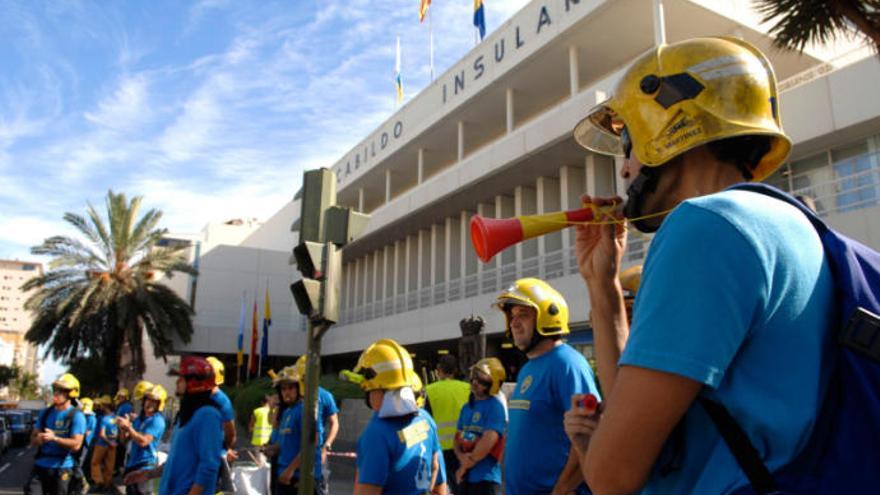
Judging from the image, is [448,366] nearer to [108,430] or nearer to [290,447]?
[290,447]

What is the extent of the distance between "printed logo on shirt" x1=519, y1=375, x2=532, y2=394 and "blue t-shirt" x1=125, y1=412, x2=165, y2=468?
17.3 ft

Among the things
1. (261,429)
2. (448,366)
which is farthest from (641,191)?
(261,429)

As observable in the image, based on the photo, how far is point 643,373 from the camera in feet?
3.39

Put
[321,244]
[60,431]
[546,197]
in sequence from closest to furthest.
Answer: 1. [321,244]
2. [60,431]
3. [546,197]

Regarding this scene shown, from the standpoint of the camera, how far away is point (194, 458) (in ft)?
14.8

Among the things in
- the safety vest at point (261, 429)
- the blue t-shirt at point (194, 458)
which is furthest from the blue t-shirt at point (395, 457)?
the safety vest at point (261, 429)

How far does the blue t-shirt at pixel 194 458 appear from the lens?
14.6 ft

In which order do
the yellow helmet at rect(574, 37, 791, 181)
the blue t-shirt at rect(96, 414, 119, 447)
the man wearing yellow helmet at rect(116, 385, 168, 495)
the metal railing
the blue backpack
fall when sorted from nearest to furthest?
the blue backpack
the yellow helmet at rect(574, 37, 791, 181)
the man wearing yellow helmet at rect(116, 385, 168, 495)
the blue t-shirt at rect(96, 414, 119, 447)
the metal railing

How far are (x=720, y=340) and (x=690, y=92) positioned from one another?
0.64m

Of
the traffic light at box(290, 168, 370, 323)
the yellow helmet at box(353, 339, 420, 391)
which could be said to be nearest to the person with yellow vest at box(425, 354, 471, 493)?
the traffic light at box(290, 168, 370, 323)

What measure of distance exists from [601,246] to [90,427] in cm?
1170

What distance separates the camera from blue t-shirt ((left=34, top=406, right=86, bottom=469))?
8.01 m

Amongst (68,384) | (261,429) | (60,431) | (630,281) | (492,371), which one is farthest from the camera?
(261,429)

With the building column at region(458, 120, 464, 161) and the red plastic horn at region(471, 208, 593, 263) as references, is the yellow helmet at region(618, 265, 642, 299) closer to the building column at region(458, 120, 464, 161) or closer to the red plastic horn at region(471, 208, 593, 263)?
the red plastic horn at region(471, 208, 593, 263)
